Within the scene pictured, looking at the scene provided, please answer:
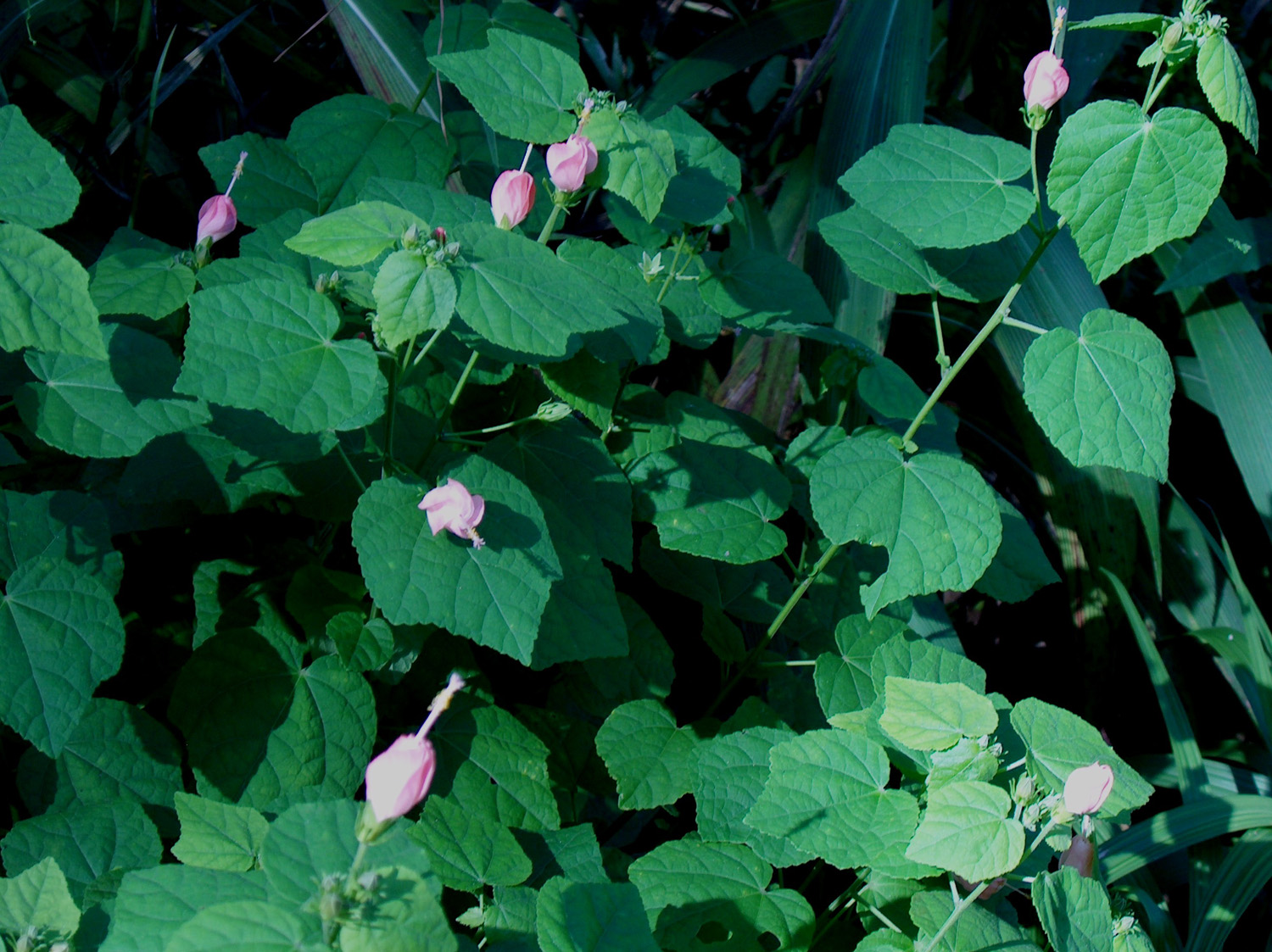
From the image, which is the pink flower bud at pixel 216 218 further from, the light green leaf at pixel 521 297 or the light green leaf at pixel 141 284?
the light green leaf at pixel 521 297

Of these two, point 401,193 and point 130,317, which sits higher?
point 401,193

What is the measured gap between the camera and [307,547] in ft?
4.40

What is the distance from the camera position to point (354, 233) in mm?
874

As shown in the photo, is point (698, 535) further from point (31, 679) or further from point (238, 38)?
point (238, 38)

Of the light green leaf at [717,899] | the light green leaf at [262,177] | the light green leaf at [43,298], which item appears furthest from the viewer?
the light green leaf at [262,177]

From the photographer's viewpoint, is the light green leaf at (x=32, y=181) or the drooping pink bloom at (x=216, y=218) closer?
the light green leaf at (x=32, y=181)

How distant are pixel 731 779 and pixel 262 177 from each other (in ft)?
3.46

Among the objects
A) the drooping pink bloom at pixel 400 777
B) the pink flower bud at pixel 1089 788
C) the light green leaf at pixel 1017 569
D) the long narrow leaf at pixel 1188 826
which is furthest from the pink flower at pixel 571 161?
the long narrow leaf at pixel 1188 826

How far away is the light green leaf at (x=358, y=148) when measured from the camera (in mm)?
1407

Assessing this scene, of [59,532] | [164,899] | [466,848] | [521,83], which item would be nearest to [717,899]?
[466,848]

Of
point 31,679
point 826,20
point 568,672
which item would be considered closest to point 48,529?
point 31,679

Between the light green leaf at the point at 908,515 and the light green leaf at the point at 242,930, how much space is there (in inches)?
27.0

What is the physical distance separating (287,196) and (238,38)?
83 cm

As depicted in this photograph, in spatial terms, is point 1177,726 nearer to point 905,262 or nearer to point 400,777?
point 905,262
